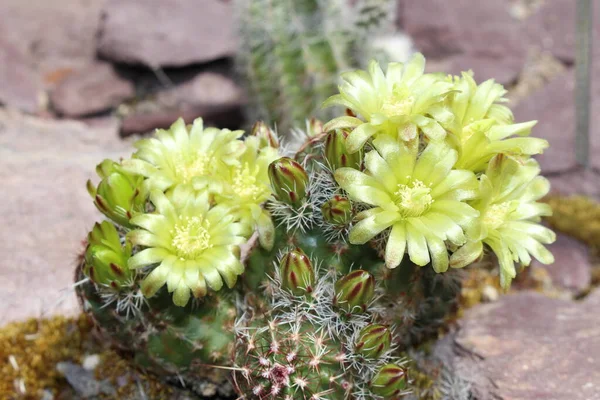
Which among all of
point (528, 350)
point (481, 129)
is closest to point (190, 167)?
point (481, 129)

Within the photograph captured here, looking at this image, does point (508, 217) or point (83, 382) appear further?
point (83, 382)

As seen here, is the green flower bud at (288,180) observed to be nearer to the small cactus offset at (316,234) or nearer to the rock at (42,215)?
the small cactus offset at (316,234)

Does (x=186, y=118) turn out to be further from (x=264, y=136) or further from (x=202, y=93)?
(x=264, y=136)

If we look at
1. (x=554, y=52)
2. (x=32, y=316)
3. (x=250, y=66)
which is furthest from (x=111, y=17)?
(x=554, y=52)

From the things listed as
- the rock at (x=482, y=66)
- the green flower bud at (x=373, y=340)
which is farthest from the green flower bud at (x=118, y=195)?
the rock at (x=482, y=66)

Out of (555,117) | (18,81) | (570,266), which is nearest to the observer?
(570,266)

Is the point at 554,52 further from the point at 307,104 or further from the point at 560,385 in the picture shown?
the point at 560,385
